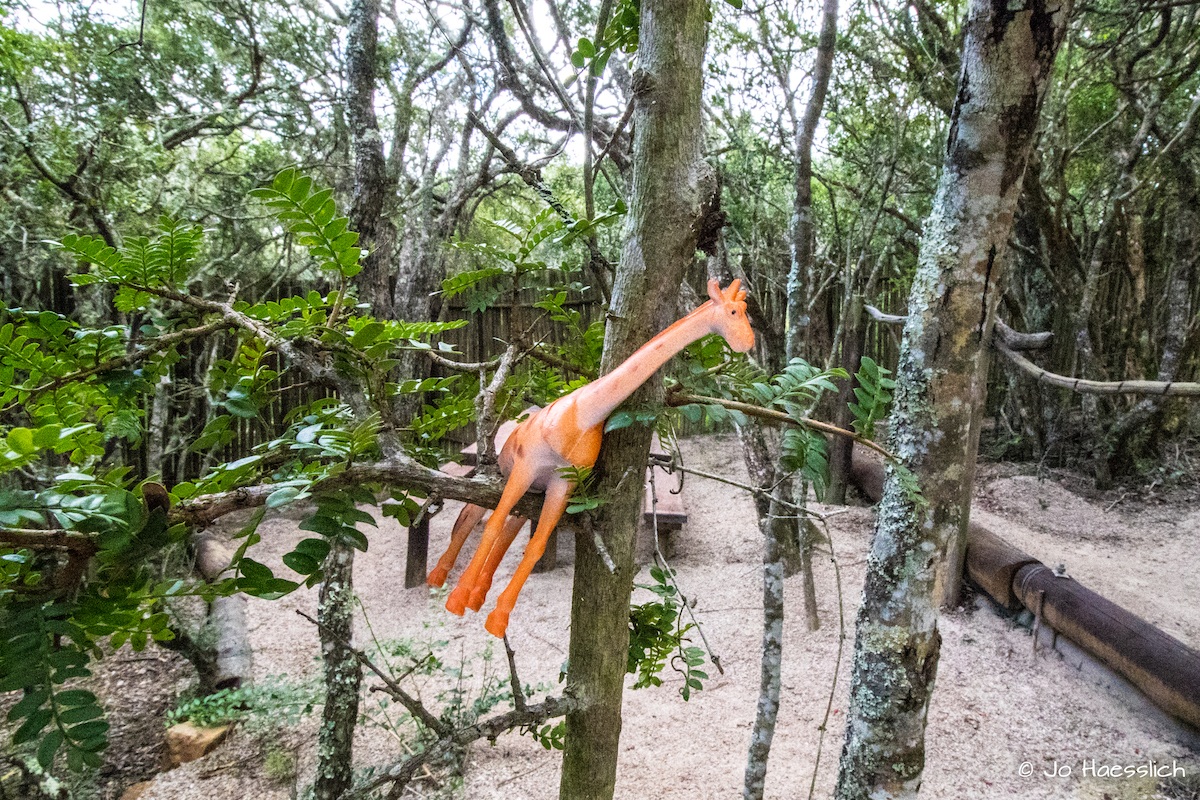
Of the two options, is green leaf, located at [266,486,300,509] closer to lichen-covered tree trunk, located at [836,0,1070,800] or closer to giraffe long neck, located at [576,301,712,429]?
giraffe long neck, located at [576,301,712,429]

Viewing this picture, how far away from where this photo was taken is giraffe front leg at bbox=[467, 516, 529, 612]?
1.01 meters

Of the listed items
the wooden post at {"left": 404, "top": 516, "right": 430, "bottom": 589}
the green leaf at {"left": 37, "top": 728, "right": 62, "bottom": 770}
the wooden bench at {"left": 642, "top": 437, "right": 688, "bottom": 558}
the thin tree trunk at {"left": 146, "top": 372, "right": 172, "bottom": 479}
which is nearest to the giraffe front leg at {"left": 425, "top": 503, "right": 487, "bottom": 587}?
the green leaf at {"left": 37, "top": 728, "right": 62, "bottom": 770}

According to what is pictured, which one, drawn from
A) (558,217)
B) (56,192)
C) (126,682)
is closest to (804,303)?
(558,217)

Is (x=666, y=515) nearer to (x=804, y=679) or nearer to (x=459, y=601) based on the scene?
(x=804, y=679)

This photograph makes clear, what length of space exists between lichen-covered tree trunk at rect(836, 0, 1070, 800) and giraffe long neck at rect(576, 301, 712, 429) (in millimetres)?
894

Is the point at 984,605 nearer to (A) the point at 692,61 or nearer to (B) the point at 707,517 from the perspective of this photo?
(B) the point at 707,517

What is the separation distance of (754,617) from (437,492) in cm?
324

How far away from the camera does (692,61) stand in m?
0.88

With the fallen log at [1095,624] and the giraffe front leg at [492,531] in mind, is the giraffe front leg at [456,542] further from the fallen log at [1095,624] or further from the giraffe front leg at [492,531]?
the fallen log at [1095,624]

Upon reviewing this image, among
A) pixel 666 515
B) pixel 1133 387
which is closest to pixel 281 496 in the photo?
pixel 1133 387

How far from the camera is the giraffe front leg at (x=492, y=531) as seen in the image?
895 mm

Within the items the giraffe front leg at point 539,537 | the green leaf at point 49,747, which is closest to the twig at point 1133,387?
the giraffe front leg at point 539,537

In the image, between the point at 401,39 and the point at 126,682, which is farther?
the point at 401,39

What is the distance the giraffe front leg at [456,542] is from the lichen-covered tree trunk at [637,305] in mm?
247
